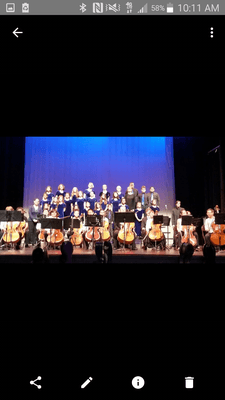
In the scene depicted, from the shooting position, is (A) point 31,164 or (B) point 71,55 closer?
(B) point 71,55

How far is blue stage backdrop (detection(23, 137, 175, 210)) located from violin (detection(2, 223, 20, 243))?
4218mm

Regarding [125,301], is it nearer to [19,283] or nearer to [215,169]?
[19,283]

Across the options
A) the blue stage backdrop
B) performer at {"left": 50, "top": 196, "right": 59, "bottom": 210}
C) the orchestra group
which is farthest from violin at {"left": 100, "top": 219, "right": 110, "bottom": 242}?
the blue stage backdrop

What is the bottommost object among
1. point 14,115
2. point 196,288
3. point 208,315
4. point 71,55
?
point 208,315

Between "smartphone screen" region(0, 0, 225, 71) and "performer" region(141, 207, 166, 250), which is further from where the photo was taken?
"performer" region(141, 207, 166, 250)

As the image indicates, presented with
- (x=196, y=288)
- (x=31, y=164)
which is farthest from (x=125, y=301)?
(x=31, y=164)

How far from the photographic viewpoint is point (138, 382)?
3.49 feet

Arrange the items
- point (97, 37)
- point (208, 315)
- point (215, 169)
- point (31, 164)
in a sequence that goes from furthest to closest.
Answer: point (31, 164) < point (215, 169) < point (97, 37) < point (208, 315)

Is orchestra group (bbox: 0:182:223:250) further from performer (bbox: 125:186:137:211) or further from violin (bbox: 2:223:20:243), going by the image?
performer (bbox: 125:186:137:211)

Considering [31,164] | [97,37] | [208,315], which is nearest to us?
[208,315]

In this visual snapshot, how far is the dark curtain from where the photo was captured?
35.9 feet

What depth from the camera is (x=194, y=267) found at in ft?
4.84

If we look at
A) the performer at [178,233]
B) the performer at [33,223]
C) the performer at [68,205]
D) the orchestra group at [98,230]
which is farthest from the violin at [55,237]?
the performer at [178,233]

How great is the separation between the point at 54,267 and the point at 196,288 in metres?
0.67
